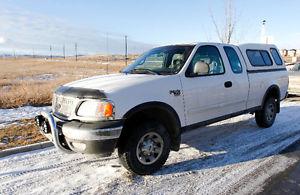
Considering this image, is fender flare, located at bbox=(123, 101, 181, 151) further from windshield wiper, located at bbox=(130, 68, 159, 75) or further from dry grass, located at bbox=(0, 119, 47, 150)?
dry grass, located at bbox=(0, 119, 47, 150)

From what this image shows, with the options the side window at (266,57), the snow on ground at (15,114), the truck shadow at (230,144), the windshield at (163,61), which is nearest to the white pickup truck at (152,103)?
the windshield at (163,61)

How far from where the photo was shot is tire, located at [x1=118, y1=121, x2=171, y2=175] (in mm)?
4309

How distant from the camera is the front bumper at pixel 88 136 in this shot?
3943 millimetres

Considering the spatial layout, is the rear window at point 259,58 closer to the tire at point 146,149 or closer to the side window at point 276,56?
the side window at point 276,56

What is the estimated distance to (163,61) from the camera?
5.40m

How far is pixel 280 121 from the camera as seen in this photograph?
7.92 meters

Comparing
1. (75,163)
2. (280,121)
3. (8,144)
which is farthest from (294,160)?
(8,144)

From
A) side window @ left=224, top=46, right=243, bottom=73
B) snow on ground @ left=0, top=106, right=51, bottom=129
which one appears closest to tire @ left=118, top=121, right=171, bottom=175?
side window @ left=224, top=46, right=243, bottom=73

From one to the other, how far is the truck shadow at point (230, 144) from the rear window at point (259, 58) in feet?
4.81

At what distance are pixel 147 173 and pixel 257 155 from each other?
2.03 metres

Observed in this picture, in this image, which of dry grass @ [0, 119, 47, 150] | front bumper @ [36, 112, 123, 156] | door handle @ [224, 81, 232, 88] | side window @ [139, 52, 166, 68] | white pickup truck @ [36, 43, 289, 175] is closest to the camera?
front bumper @ [36, 112, 123, 156]

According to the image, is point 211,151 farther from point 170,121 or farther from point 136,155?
point 136,155

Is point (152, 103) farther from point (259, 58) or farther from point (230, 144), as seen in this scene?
point (259, 58)

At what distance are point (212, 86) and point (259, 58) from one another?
215 cm
